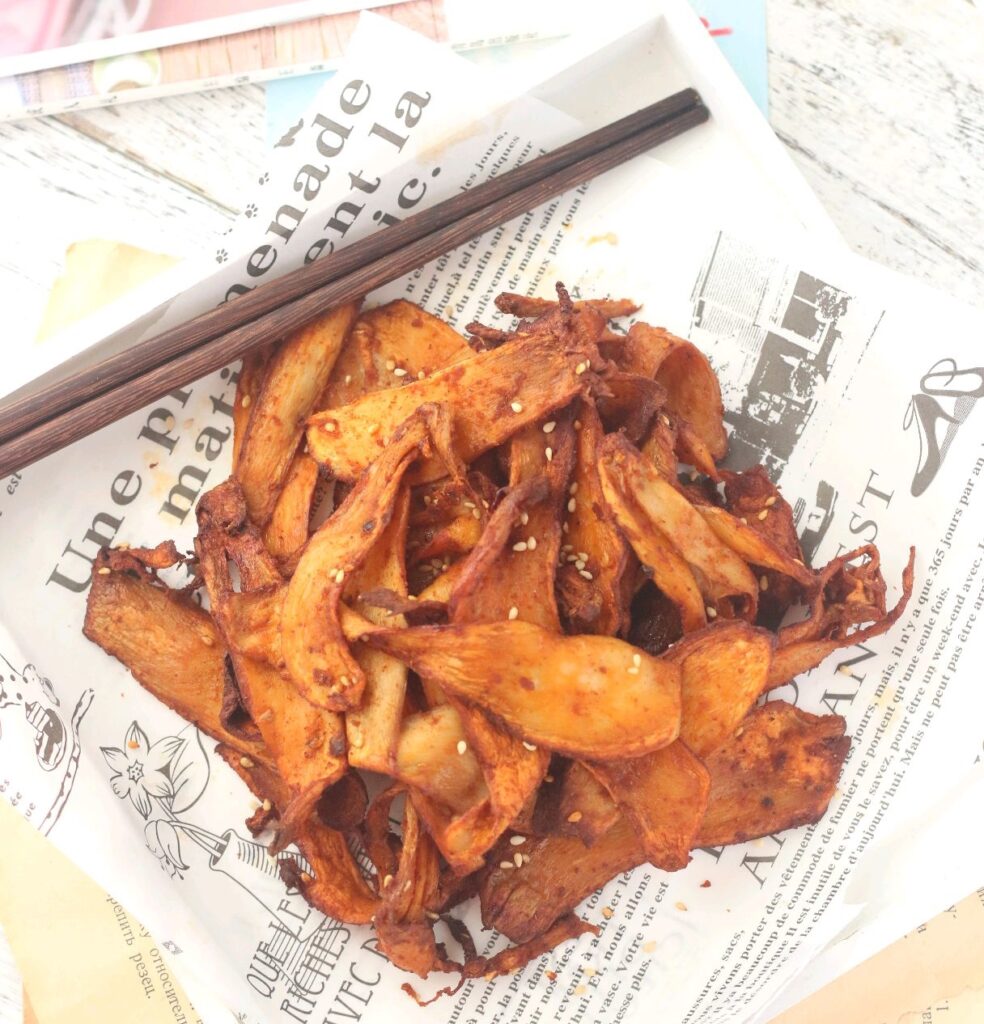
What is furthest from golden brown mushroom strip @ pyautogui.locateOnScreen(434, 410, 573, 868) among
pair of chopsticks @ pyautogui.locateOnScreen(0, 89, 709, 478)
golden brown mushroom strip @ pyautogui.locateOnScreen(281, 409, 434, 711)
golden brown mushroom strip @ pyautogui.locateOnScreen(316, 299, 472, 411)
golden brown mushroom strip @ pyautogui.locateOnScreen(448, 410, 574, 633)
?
pair of chopsticks @ pyautogui.locateOnScreen(0, 89, 709, 478)

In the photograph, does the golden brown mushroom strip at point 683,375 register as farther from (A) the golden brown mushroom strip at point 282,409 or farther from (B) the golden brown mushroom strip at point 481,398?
(A) the golden brown mushroom strip at point 282,409

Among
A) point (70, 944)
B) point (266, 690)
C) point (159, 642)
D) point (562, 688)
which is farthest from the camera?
point (70, 944)

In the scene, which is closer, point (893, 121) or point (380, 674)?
point (380, 674)

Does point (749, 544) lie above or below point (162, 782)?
above

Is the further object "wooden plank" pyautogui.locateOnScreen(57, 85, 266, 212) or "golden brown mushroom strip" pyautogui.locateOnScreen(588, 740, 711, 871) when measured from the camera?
"wooden plank" pyautogui.locateOnScreen(57, 85, 266, 212)

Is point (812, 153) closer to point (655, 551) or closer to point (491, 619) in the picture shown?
point (655, 551)

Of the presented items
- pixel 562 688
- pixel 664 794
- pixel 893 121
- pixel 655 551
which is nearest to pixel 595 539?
pixel 655 551

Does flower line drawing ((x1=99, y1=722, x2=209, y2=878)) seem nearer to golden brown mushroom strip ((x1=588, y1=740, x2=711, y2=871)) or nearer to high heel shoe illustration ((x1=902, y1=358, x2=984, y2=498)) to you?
golden brown mushroom strip ((x1=588, y1=740, x2=711, y2=871))

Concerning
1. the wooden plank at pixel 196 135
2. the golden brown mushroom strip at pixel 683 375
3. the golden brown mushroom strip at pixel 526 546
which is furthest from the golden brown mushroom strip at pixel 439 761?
the wooden plank at pixel 196 135

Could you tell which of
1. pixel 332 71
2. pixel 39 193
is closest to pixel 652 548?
pixel 332 71
